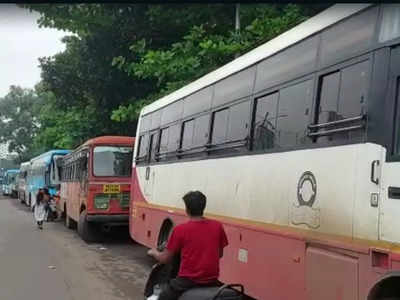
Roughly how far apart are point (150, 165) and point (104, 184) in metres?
5.66

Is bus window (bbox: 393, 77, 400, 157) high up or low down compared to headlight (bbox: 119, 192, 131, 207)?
up

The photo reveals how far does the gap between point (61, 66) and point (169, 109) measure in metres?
13.7

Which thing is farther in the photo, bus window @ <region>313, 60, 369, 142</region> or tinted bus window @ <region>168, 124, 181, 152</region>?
tinted bus window @ <region>168, 124, 181, 152</region>

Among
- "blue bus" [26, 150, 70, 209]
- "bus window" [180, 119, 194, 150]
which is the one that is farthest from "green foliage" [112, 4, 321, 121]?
"blue bus" [26, 150, 70, 209]

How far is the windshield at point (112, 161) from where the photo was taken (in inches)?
A: 688

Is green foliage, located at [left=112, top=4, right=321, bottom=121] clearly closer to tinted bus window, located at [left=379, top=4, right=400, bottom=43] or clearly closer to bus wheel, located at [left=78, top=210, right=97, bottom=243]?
bus wheel, located at [left=78, top=210, right=97, bottom=243]

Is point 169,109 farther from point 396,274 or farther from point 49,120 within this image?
point 49,120

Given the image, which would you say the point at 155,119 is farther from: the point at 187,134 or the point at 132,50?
the point at 132,50

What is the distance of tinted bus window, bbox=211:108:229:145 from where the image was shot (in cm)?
815

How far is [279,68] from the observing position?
6.77m

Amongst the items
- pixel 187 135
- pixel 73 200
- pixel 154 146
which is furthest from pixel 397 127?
pixel 73 200

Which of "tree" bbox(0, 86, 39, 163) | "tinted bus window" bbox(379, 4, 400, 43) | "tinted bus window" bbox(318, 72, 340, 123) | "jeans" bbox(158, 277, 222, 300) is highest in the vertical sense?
"tree" bbox(0, 86, 39, 163)

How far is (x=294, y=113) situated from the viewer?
6250 millimetres

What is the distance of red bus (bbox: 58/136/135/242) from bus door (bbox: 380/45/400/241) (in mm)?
13072
